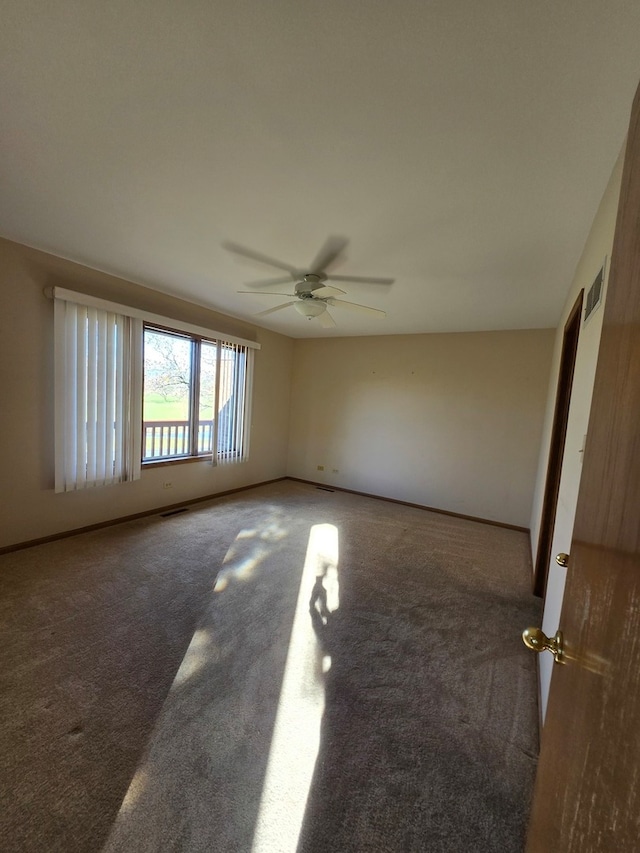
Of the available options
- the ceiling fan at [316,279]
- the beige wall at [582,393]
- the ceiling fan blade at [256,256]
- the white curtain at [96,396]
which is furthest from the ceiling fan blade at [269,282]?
the beige wall at [582,393]

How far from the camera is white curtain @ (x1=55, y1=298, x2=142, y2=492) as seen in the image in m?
2.82

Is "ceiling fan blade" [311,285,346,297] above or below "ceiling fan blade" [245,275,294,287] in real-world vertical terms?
below

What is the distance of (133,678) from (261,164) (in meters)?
2.45

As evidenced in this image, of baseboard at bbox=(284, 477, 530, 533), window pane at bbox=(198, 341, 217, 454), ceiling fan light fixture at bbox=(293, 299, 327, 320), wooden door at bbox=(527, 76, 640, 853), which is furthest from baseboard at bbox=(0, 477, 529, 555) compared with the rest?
wooden door at bbox=(527, 76, 640, 853)

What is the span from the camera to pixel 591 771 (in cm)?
45

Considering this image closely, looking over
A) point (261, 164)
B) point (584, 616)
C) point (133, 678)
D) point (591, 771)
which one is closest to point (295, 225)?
point (261, 164)

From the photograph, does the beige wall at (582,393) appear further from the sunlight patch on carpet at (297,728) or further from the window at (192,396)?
the window at (192,396)

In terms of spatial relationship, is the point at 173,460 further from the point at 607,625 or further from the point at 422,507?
the point at 607,625

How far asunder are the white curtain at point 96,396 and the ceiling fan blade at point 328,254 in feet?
6.32

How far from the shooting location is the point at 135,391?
3.31m

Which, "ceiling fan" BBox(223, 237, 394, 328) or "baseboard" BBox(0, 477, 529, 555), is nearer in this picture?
"ceiling fan" BBox(223, 237, 394, 328)

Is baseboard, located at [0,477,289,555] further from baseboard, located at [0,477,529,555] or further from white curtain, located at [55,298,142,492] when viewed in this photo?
white curtain, located at [55,298,142,492]

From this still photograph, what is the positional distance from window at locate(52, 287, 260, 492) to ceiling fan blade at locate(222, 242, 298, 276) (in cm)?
145

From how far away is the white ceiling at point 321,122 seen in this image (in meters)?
0.93
